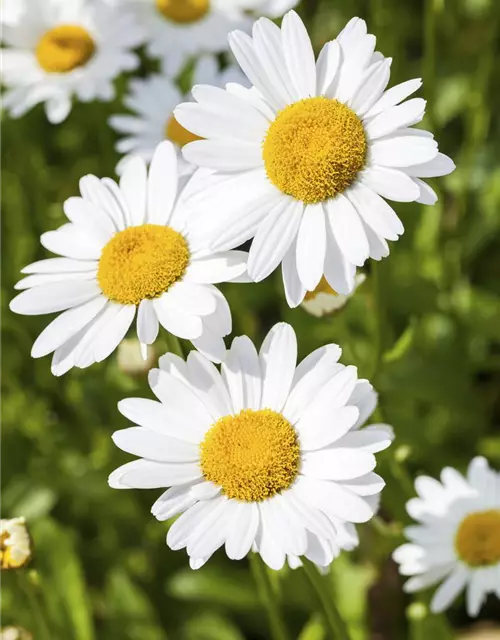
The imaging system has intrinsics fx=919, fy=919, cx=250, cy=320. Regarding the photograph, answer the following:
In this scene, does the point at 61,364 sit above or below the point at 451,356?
above

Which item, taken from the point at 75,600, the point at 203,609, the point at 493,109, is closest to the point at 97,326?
the point at 75,600

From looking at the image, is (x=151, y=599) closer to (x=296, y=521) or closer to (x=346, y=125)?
(x=296, y=521)

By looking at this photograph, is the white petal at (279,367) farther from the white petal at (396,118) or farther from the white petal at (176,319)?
the white petal at (396,118)

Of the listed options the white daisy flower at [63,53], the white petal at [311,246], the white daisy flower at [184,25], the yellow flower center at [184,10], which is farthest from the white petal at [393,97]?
the yellow flower center at [184,10]

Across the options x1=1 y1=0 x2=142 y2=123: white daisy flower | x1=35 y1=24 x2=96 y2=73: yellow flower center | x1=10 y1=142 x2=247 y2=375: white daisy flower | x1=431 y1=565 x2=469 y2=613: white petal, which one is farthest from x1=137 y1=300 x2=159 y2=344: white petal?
x1=35 y1=24 x2=96 y2=73: yellow flower center

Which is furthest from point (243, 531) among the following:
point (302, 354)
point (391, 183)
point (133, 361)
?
point (302, 354)

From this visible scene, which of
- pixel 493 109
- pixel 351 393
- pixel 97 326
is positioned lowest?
pixel 351 393
